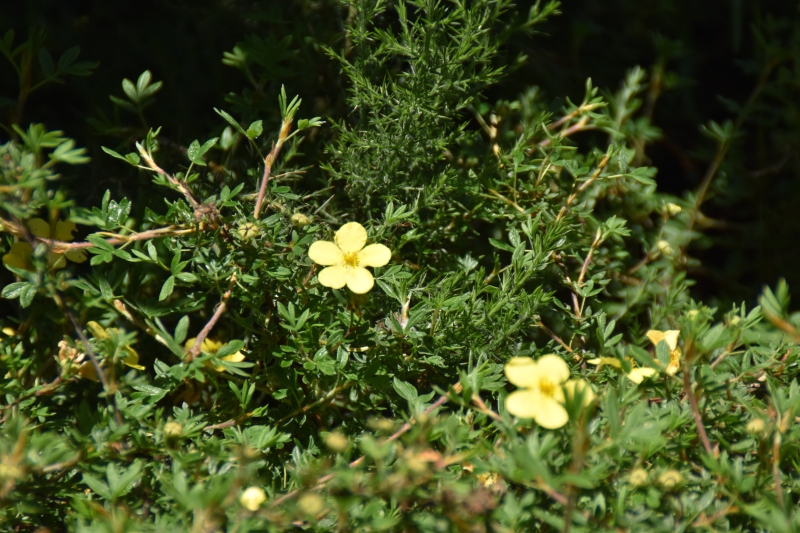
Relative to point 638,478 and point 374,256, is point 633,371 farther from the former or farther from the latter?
point 374,256

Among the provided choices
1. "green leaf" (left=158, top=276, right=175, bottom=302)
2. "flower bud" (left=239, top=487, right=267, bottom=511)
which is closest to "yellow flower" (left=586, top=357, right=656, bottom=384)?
"flower bud" (left=239, top=487, right=267, bottom=511)

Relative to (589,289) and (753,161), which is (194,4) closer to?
(589,289)

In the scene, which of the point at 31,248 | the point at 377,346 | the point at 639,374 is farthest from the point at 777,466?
the point at 31,248

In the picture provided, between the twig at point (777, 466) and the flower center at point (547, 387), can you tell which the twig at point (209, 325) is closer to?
the flower center at point (547, 387)

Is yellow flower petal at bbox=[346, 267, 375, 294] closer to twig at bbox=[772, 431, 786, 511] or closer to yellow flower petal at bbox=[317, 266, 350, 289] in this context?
yellow flower petal at bbox=[317, 266, 350, 289]

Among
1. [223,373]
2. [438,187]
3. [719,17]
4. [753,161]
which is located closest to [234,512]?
[223,373]

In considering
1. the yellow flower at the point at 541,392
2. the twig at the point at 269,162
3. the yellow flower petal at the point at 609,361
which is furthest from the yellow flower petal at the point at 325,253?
the yellow flower petal at the point at 609,361
